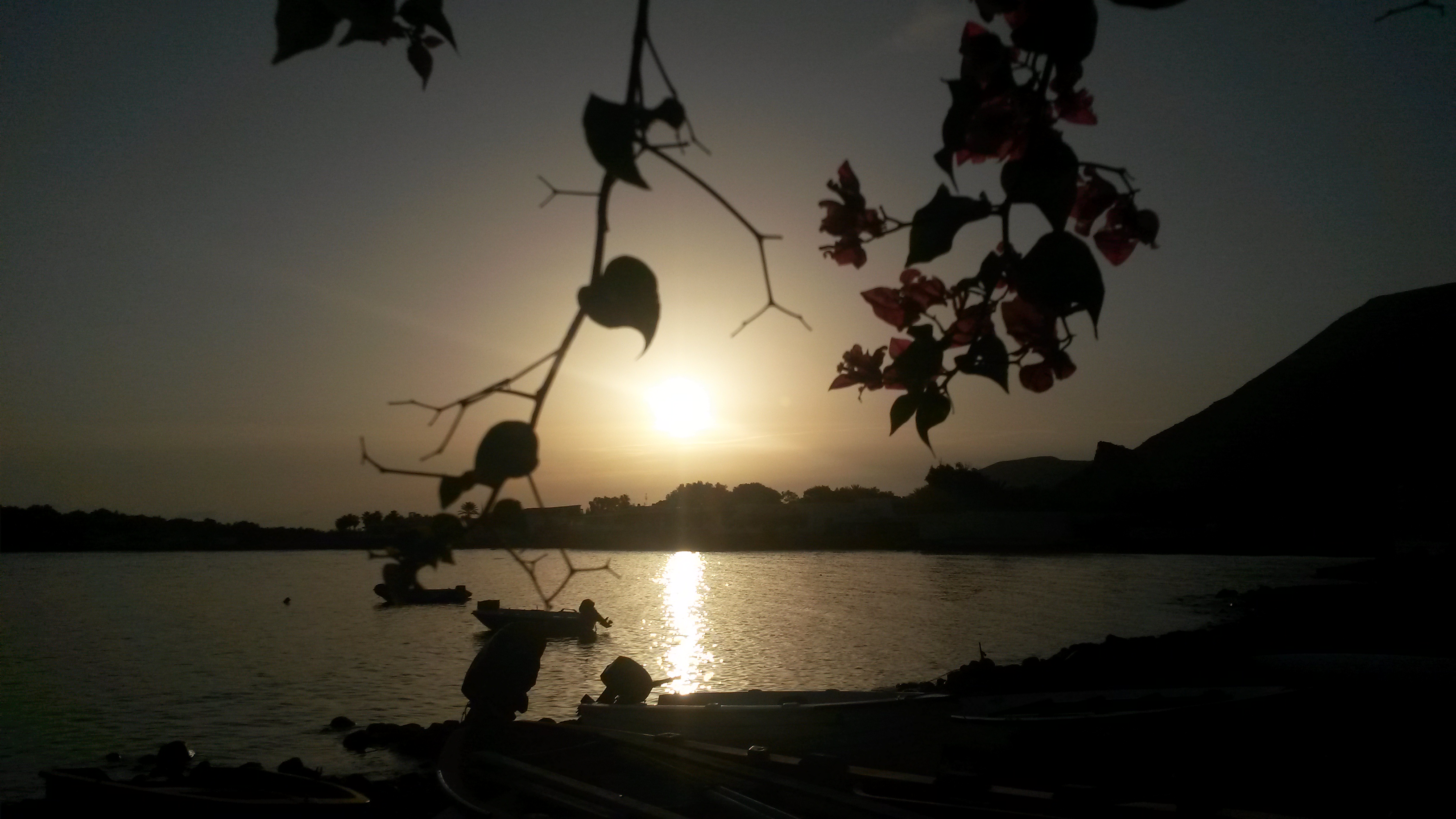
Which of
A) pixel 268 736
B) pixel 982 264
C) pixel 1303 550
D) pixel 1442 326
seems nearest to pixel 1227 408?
pixel 1442 326

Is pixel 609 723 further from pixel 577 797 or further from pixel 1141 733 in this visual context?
pixel 1141 733

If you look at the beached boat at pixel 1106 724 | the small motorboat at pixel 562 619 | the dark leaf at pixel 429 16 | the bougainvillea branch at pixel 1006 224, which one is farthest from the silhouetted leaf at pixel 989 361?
the small motorboat at pixel 562 619

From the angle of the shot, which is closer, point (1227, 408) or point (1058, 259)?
point (1058, 259)

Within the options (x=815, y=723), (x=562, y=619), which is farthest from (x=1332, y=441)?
(x=815, y=723)

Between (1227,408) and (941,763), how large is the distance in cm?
6348

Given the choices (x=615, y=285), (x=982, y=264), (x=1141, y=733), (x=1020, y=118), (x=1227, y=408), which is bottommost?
(x=1141, y=733)

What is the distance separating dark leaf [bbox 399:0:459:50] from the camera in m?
1.18

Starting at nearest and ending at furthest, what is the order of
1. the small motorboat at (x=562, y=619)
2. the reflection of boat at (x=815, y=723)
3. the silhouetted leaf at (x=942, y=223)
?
the silhouetted leaf at (x=942, y=223)
the reflection of boat at (x=815, y=723)
the small motorboat at (x=562, y=619)

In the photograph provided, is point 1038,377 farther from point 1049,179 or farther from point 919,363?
point 1049,179

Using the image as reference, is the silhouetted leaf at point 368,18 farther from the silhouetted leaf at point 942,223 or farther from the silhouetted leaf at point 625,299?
the silhouetted leaf at point 942,223

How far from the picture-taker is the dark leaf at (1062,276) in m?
0.92

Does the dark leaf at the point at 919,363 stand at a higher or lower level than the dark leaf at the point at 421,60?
lower

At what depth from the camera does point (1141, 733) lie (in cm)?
862

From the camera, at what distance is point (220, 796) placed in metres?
8.95
